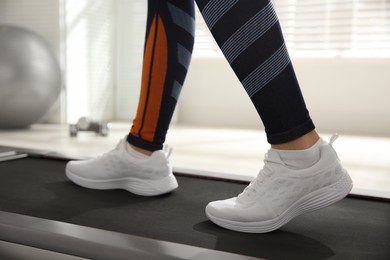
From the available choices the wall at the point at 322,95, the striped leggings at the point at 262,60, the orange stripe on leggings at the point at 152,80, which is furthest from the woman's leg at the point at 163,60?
the wall at the point at 322,95

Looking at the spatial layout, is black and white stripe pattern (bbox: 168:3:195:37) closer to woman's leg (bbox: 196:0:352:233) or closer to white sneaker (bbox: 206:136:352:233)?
woman's leg (bbox: 196:0:352:233)

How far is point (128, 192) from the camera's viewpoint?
3.87 ft

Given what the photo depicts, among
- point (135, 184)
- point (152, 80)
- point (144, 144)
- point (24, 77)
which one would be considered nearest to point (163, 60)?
point (152, 80)

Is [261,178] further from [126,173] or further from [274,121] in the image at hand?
[126,173]

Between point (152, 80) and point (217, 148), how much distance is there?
1.29 meters

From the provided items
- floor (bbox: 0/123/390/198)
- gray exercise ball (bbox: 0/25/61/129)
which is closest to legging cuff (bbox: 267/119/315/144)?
floor (bbox: 0/123/390/198)

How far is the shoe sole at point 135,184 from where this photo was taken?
3.70ft

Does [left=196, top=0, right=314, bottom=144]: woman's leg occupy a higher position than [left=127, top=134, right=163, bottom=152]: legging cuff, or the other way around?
[left=196, top=0, right=314, bottom=144]: woman's leg

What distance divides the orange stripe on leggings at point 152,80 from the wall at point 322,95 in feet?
7.84

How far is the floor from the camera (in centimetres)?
168

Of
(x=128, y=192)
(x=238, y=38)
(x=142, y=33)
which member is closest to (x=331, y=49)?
(x=142, y=33)

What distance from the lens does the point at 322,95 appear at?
A: 3320 mm

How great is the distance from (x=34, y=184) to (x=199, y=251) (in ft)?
2.26

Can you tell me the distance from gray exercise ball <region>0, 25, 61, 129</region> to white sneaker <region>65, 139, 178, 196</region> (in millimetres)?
1625
